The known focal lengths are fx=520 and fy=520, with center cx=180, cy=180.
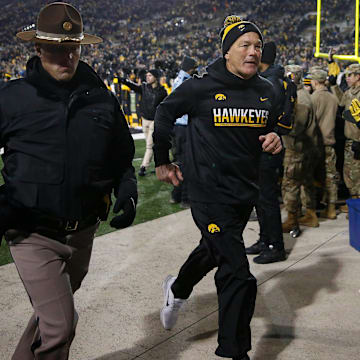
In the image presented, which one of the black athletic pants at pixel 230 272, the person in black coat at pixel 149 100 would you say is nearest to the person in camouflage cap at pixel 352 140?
the person in black coat at pixel 149 100

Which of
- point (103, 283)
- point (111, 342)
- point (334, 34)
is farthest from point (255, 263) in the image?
point (334, 34)

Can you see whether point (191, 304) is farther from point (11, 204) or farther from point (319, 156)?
point (319, 156)

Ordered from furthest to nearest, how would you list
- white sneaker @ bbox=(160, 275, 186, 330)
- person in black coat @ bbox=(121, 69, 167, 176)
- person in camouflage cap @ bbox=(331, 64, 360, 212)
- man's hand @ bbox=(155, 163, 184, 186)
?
person in black coat @ bbox=(121, 69, 167, 176), person in camouflage cap @ bbox=(331, 64, 360, 212), white sneaker @ bbox=(160, 275, 186, 330), man's hand @ bbox=(155, 163, 184, 186)

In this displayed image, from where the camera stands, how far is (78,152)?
7.11 ft

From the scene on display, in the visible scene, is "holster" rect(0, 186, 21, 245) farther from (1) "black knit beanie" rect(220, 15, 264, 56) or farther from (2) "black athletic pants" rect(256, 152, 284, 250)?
(2) "black athletic pants" rect(256, 152, 284, 250)

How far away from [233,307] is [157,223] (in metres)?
3.32

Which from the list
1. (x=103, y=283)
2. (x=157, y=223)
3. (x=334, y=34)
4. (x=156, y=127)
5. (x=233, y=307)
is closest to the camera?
(x=233, y=307)

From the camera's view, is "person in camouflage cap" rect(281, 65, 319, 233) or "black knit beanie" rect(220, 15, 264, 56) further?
"person in camouflage cap" rect(281, 65, 319, 233)

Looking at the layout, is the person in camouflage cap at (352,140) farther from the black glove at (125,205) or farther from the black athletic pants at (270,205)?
the black glove at (125,205)

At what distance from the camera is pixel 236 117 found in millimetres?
2738

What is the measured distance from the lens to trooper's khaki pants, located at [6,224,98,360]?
6.70ft

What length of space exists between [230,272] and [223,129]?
0.75 meters

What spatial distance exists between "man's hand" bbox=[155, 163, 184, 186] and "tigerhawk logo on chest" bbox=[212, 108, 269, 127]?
357 mm

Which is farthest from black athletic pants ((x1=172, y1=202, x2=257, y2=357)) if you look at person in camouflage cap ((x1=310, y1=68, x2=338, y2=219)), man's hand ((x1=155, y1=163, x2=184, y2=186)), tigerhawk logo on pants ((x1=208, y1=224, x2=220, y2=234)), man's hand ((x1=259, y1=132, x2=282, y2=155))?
person in camouflage cap ((x1=310, y1=68, x2=338, y2=219))
